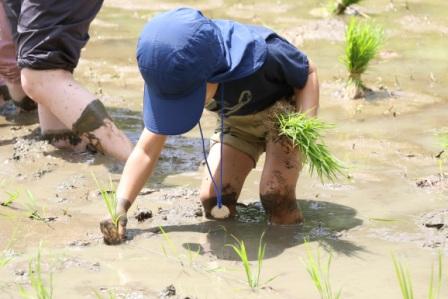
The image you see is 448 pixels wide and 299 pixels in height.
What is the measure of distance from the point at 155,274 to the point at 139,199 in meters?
0.92

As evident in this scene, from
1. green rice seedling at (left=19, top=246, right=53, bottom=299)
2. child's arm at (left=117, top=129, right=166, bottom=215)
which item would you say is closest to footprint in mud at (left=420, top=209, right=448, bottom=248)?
child's arm at (left=117, top=129, right=166, bottom=215)

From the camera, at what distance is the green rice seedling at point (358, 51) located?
5379 millimetres

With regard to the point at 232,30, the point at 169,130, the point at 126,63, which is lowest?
the point at 126,63

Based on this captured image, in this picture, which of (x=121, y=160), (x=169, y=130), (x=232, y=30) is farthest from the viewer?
(x=121, y=160)

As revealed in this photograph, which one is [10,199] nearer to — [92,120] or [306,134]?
[92,120]

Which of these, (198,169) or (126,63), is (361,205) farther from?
(126,63)

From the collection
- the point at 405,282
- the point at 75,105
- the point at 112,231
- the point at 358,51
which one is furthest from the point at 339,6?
the point at 405,282

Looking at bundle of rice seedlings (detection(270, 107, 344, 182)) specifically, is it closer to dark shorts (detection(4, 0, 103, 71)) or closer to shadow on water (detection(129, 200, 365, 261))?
shadow on water (detection(129, 200, 365, 261))

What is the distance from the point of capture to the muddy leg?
3.55m

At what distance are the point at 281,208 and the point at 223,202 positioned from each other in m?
0.27

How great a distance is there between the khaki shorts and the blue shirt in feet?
0.23

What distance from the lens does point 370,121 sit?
202 inches

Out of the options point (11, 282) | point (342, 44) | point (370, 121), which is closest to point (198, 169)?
point (370, 121)

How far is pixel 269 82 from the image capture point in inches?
136
